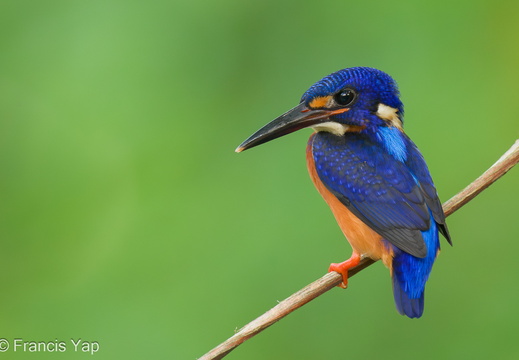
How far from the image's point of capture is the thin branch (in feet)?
6.30

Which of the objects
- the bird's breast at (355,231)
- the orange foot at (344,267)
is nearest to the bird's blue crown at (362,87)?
the bird's breast at (355,231)

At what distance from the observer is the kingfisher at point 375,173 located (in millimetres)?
2336

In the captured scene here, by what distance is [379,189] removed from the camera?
2449 millimetres

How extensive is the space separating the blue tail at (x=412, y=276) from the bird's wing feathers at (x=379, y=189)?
0.04 meters

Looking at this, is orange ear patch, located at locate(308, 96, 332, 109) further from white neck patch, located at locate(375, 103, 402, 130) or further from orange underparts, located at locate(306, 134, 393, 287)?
orange underparts, located at locate(306, 134, 393, 287)

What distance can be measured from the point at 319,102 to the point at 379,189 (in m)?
0.30

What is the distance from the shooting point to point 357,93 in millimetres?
2420

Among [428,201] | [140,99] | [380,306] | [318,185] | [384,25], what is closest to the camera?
[428,201]

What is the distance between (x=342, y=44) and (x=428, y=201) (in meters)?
1.68

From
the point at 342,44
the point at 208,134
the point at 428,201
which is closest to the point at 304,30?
the point at 342,44

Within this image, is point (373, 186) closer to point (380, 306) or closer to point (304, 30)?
point (380, 306)

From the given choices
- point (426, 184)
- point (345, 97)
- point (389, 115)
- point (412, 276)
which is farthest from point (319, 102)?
point (412, 276)

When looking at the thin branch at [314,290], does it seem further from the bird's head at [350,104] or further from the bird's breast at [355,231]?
the bird's head at [350,104]

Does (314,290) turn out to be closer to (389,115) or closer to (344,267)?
(344,267)
